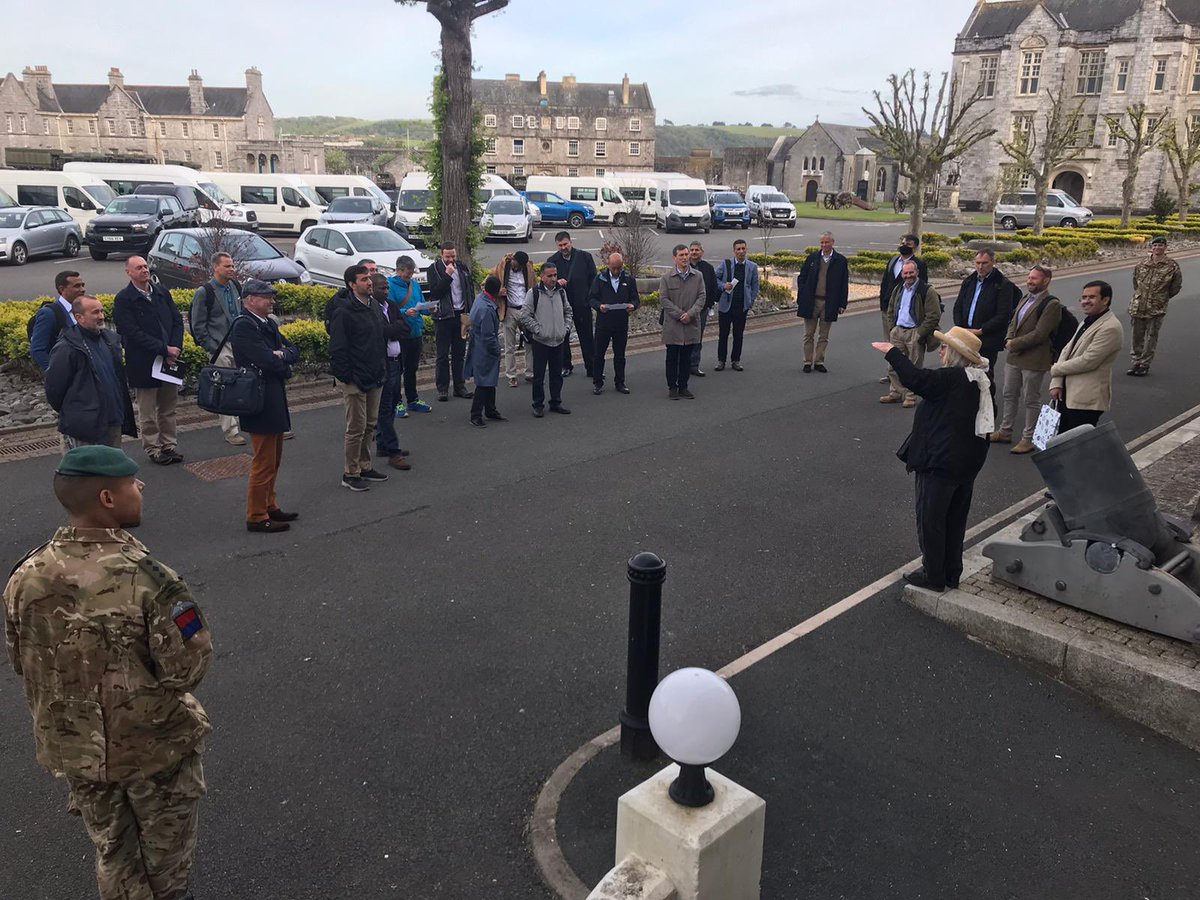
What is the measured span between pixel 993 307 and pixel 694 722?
26.5ft

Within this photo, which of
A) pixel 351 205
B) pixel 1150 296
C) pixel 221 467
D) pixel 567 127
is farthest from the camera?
pixel 567 127

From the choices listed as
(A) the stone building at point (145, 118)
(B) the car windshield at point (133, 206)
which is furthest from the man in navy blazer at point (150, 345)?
(A) the stone building at point (145, 118)

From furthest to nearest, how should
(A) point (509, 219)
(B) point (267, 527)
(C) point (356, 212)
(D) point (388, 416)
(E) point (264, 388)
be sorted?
(A) point (509, 219) → (C) point (356, 212) → (D) point (388, 416) → (B) point (267, 527) → (E) point (264, 388)

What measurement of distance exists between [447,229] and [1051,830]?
12.8 metres

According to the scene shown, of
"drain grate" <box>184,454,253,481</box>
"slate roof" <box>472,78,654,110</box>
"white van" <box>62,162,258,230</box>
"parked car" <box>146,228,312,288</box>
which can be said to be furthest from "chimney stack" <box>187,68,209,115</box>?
"drain grate" <box>184,454,253,481</box>

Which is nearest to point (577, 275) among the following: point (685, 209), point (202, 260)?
point (202, 260)

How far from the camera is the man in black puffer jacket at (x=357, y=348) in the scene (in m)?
7.20

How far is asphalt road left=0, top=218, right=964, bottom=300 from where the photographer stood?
786 inches

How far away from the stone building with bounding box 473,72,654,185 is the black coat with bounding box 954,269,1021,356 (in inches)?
2703

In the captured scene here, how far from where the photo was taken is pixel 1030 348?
8.83 meters

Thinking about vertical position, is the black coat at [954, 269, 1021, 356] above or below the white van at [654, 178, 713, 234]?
below

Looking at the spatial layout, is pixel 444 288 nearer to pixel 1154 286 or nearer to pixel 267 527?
pixel 267 527

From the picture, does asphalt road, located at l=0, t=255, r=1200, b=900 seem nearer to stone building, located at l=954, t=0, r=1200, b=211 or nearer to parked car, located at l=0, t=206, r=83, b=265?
parked car, located at l=0, t=206, r=83, b=265

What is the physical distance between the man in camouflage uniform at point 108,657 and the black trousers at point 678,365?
8.61 metres
